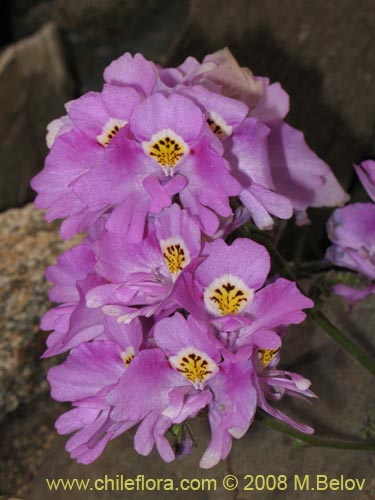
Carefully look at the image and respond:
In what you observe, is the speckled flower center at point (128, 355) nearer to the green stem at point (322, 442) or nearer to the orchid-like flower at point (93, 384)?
the orchid-like flower at point (93, 384)

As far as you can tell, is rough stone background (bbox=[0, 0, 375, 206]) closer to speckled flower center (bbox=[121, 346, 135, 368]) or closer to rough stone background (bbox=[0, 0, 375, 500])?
rough stone background (bbox=[0, 0, 375, 500])

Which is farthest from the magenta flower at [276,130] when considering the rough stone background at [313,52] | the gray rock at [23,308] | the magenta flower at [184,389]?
the rough stone background at [313,52]

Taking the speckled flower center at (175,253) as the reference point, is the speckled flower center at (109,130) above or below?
above

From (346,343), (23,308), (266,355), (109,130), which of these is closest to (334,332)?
(346,343)

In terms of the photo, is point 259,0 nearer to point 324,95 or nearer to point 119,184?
point 324,95

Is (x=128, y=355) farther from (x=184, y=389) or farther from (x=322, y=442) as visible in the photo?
(x=322, y=442)

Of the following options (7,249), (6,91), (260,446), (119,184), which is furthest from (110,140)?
(6,91)

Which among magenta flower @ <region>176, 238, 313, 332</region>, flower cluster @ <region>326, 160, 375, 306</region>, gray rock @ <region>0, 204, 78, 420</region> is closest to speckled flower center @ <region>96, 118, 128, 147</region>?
magenta flower @ <region>176, 238, 313, 332</region>
